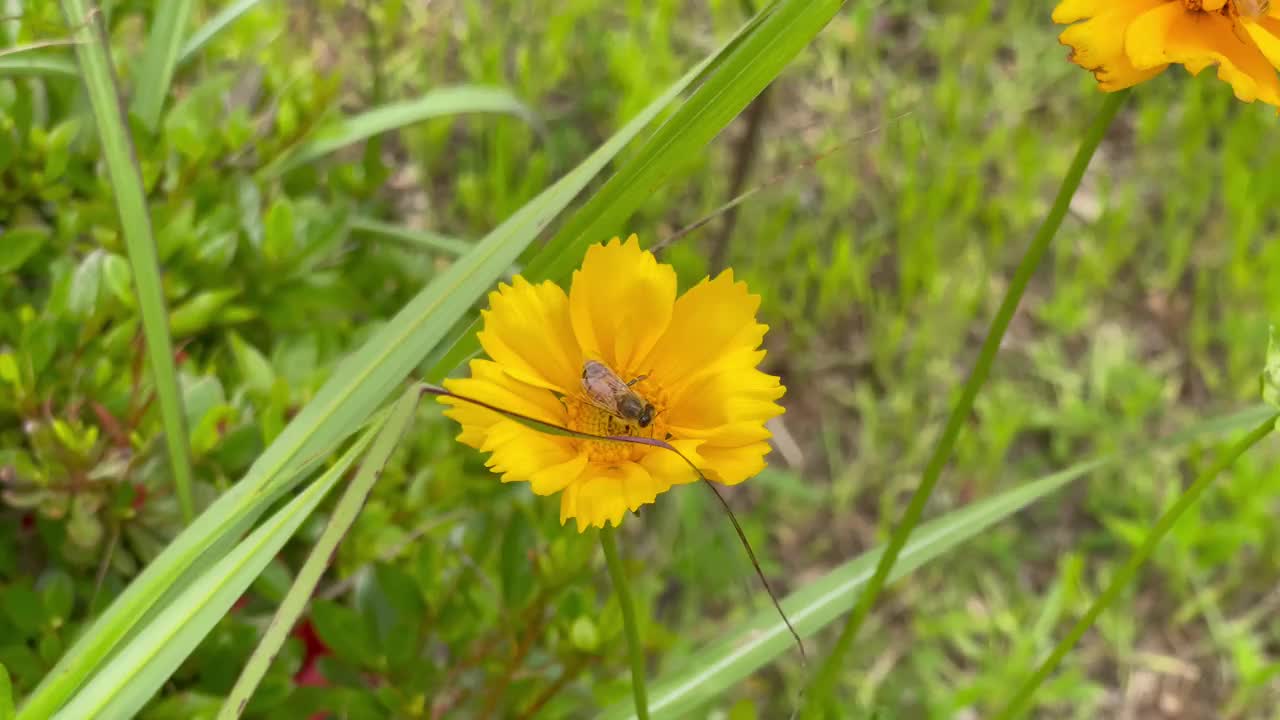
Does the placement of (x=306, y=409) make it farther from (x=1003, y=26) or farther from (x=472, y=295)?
(x=1003, y=26)

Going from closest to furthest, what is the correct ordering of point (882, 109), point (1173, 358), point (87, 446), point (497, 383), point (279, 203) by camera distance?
Answer: point (497, 383) → point (87, 446) → point (279, 203) → point (1173, 358) → point (882, 109)

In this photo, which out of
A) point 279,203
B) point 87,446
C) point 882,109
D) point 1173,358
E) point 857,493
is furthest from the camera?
point 882,109

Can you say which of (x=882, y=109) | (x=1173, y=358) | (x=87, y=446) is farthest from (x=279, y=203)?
(x=1173, y=358)

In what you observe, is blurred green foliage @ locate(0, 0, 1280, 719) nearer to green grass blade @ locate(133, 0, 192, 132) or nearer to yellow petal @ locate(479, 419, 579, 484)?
green grass blade @ locate(133, 0, 192, 132)

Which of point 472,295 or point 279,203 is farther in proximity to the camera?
point 279,203

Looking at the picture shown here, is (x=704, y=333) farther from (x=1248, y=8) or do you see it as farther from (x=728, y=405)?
(x=1248, y=8)

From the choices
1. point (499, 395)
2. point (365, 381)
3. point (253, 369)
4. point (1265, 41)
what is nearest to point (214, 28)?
point (253, 369)

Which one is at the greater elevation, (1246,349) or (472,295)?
(472,295)

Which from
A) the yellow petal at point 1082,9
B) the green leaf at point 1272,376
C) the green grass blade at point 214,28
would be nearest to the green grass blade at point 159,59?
the green grass blade at point 214,28
